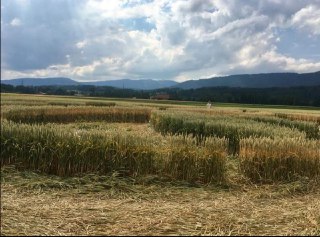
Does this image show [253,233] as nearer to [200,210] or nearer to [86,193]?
[200,210]

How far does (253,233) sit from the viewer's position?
18.9 feet

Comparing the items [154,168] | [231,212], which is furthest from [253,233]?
[154,168]

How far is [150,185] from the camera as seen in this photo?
8.62 metres

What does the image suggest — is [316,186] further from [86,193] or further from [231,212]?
[86,193]

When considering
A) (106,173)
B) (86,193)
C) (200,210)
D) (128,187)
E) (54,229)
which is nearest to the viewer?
(54,229)

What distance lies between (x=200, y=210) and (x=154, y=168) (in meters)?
2.85

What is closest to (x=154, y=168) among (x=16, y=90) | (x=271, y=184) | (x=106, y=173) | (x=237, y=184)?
(x=106, y=173)

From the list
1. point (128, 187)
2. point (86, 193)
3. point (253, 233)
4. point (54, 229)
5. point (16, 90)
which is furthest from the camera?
point (16, 90)

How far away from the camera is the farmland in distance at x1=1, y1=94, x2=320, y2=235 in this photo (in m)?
5.89

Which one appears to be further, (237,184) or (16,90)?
(16,90)

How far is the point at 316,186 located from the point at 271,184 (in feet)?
3.30

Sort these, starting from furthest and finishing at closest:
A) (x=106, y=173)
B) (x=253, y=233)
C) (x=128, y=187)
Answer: (x=106, y=173), (x=128, y=187), (x=253, y=233)

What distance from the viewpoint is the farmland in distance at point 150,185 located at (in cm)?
589

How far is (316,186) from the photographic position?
9.40m
